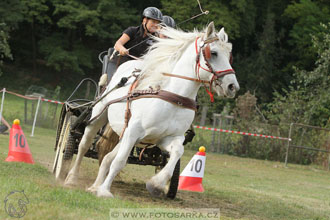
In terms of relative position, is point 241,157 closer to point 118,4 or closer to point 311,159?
point 311,159

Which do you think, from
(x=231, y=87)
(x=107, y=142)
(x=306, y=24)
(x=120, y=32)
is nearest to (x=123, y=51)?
(x=107, y=142)

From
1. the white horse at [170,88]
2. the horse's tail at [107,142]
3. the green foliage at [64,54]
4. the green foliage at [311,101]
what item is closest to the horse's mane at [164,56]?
the white horse at [170,88]

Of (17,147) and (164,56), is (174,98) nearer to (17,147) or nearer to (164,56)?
(164,56)

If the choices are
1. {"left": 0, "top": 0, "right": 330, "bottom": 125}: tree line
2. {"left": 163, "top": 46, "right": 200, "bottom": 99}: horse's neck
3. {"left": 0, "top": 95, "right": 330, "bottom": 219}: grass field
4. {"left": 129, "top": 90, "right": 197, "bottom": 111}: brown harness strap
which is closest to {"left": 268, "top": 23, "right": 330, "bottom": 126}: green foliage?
{"left": 0, "top": 95, "right": 330, "bottom": 219}: grass field

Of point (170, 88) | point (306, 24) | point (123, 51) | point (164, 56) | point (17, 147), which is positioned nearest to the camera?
point (170, 88)

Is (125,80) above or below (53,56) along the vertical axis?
below

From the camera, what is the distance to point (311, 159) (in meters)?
19.9

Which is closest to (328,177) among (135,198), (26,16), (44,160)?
(44,160)

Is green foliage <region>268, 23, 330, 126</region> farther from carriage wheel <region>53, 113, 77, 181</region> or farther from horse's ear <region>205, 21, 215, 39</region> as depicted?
horse's ear <region>205, 21, 215, 39</region>

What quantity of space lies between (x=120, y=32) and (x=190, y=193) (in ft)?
86.7

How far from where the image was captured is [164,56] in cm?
689

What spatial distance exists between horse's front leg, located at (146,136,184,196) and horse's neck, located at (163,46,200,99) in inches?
21.3

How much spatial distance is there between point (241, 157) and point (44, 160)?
10.1 m

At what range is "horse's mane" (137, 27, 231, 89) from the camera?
6.77 meters
